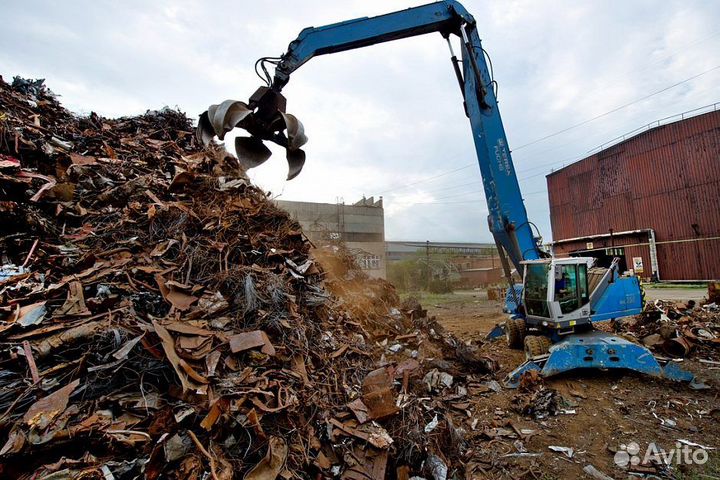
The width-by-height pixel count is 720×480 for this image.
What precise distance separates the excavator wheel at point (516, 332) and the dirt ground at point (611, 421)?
1787mm

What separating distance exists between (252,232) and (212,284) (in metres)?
1.26

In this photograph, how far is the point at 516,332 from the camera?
7.59 meters

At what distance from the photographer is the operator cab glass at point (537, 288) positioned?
20.3 feet

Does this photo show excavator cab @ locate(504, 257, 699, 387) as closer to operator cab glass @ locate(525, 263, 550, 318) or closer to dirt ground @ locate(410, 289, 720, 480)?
operator cab glass @ locate(525, 263, 550, 318)

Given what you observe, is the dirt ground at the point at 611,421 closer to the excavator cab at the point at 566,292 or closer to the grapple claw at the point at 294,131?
the excavator cab at the point at 566,292

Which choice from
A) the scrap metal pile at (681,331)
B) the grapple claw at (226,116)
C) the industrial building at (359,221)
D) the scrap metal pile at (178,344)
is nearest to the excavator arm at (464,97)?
the grapple claw at (226,116)

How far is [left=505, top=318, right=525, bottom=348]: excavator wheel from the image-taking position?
755 centimetres

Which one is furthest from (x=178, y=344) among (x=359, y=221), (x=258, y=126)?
(x=359, y=221)

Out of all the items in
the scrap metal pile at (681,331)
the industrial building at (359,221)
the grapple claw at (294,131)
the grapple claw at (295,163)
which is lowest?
the scrap metal pile at (681,331)

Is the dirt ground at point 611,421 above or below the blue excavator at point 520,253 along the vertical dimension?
below

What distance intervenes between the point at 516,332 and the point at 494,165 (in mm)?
3786

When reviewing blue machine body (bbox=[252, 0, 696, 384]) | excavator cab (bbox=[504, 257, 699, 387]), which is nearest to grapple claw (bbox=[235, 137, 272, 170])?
blue machine body (bbox=[252, 0, 696, 384])

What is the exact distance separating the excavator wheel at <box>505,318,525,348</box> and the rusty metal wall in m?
18.5

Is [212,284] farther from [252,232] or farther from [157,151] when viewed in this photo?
[157,151]
